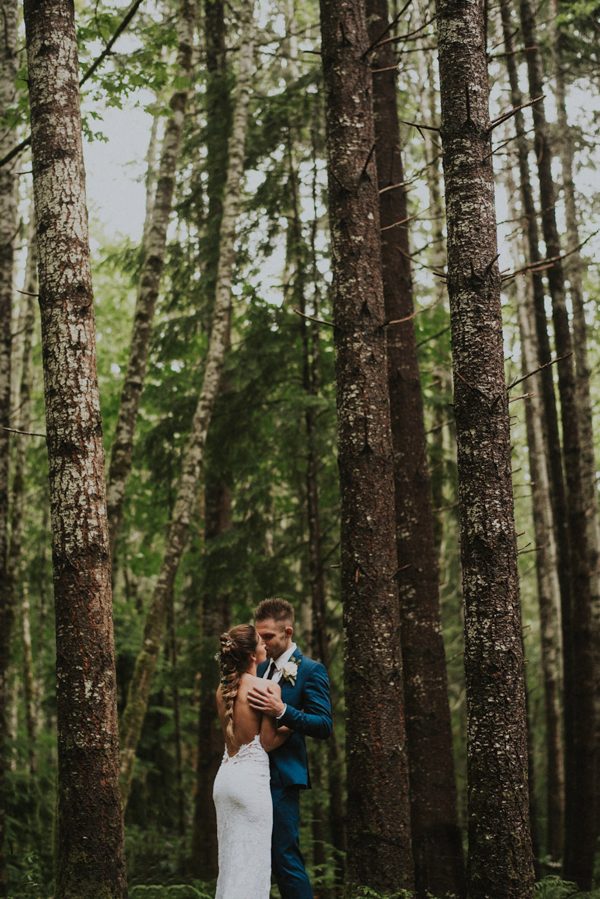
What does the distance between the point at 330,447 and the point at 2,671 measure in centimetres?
502

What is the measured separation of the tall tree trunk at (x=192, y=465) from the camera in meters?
9.61

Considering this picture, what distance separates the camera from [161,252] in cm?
1093

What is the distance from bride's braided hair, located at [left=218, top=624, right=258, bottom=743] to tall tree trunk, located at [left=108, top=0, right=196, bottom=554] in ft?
14.1

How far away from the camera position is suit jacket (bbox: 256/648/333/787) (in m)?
5.68

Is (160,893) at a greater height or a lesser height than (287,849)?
lesser

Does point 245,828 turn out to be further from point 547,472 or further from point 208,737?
point 547,472

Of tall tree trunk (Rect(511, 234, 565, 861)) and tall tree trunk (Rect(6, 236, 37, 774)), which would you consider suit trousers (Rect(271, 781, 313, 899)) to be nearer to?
tall tree trunk (Rect(6, 236, 37, 774))

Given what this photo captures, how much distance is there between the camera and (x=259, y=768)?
5613 mm

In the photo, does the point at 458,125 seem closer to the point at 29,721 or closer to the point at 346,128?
the point at 346,128

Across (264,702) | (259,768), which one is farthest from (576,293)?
(259,768)

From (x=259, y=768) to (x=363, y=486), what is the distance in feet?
6.99

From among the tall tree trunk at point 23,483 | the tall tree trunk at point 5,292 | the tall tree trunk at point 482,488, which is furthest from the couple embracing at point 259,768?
the tall tree trunk at point 23,483

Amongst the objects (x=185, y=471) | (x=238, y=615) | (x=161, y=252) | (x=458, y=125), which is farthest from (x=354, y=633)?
(x=238, y=615)

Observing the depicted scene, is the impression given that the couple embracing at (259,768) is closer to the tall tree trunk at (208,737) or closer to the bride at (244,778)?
the bride at (244,778)
